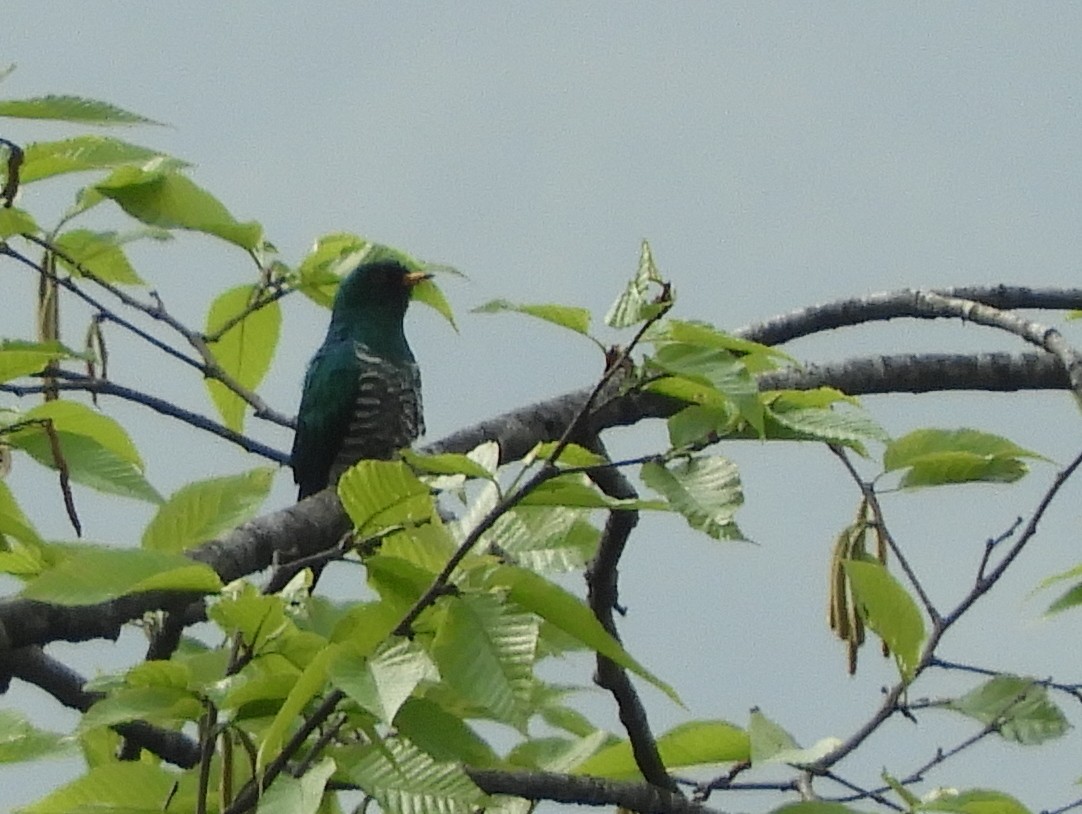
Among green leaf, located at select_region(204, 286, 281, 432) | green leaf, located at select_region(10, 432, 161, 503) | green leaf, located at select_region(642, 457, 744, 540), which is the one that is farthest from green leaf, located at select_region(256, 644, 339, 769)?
green leaf, located at select_region(204, 286, 281, 432)

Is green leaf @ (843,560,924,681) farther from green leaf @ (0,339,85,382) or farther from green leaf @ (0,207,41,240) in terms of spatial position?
green leaf @ (0,207,41,240)

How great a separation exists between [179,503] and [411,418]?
3786 millimetres

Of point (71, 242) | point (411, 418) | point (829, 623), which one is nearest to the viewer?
point (829, 623)

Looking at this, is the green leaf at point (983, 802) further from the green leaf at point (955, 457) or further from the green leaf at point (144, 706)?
the green leaf at point (144, 706)

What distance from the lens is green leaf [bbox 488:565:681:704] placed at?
182 centimetres

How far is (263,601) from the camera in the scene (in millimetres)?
1826

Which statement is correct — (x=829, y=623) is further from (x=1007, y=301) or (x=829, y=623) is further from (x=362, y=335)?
(x=362, y=335)

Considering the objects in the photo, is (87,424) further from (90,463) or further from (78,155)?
(78,155)

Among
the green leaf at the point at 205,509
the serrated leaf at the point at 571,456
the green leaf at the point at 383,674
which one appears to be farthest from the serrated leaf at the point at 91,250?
the green leaf at the point at 383,674

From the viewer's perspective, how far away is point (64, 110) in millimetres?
2391

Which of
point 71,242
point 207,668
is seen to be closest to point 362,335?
point 71,242

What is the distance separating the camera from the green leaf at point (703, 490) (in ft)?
5.96

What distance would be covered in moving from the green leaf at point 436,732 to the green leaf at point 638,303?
48 centimetres

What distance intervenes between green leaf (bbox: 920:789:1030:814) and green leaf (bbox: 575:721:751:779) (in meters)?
0.24
